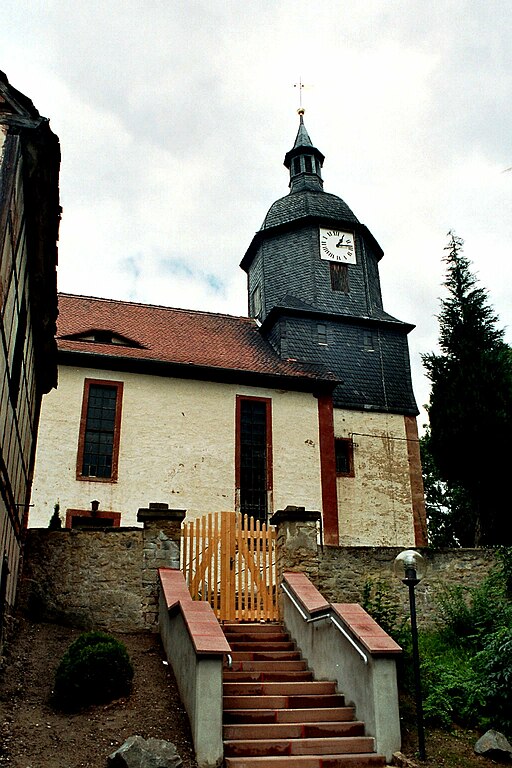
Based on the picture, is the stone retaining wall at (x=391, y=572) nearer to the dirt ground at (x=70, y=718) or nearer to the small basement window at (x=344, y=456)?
the dirt ground at (x=70, y=718)

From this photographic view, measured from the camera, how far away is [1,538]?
27.4 ft

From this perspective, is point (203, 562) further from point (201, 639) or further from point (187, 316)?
point (187, 316)

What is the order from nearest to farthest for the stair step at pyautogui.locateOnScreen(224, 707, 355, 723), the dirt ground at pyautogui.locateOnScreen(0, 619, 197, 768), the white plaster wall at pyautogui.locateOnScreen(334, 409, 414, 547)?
the dirt ground at pyautogui.locateOnScreen(0, 619, 197, 768) → the stair step at pyautogui.locateOnScreen(224, 707, 355, 723) → the white plaster wall at pyautogui.locateOnScreen(334, 409, 414, 547)

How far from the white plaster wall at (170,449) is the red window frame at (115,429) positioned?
0.34ft

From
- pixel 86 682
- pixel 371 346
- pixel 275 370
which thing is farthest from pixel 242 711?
pixel 371 346

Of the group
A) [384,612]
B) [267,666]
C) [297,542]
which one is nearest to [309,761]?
[267,666]

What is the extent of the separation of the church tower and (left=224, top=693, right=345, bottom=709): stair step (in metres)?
10.6

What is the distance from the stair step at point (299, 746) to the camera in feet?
24.7

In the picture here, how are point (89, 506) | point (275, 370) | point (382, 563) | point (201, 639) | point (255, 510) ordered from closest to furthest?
point (201, 639)
point (382, 563)
point (89, 506)
point (255, 510)
point (275, 370)

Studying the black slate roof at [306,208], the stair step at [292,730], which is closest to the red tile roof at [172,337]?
the black slate roof at [306,208]

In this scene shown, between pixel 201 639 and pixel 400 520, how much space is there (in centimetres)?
1457

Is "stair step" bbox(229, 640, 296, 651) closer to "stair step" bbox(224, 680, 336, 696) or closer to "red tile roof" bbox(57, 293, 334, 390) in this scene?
"stair step" bbox(224, 680, 336, 696)

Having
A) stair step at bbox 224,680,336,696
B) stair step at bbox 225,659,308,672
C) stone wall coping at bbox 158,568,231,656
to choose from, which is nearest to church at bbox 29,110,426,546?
stone wall coping at bbox 158,568,231,656

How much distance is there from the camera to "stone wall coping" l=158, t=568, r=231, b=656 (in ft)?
25.3
